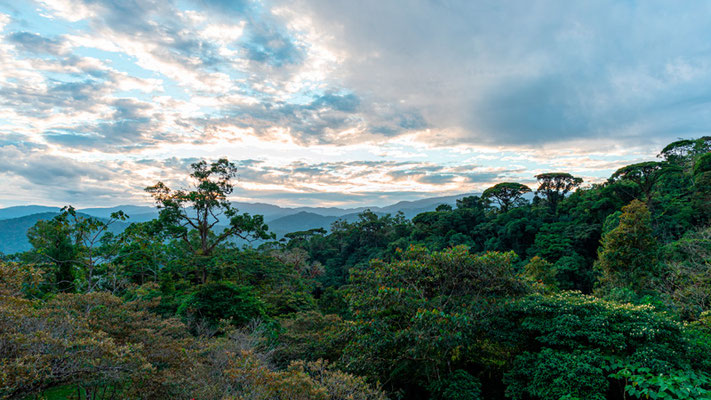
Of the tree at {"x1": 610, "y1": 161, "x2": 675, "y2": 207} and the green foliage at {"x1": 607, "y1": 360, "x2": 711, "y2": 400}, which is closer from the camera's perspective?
the green foliage at {"x1": 607, "y1": 360, "x2": 711, "y2": 400}

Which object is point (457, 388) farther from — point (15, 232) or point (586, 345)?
point (15, 232)

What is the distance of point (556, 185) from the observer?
3359cm

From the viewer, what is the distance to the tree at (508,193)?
116 feet

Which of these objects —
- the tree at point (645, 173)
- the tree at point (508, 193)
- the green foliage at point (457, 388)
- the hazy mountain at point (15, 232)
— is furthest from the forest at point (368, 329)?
the hazy mountain at point (15, 232)

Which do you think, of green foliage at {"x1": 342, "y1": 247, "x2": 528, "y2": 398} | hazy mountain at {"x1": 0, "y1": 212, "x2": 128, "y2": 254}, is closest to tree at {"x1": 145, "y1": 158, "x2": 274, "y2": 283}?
green foliage at {"x1": 342, "y1": 247, "x2": 528, "y2": 398}

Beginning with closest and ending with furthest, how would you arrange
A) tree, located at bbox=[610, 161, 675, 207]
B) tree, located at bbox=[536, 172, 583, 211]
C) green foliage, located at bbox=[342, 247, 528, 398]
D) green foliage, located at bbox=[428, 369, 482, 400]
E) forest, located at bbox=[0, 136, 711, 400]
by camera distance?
forest, located at bbox=[0, 136, 711, 400], green foliage, located at bbox=[428, 369, 482, 400], green foliage, located at bbox=[342, 247, 528, 398], tree, located at bbox=[610, 161, 675, 207], tree, located at bbox=[536, 172, 583, 211]

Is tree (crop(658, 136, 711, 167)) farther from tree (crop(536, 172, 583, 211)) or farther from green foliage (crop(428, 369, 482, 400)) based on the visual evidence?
green foliage (crop(428, 369, 482, 400))

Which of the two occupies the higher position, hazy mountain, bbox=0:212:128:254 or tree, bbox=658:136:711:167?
tree, bbox=658:136:711:167

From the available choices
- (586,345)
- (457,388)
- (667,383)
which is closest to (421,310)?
(457,388)

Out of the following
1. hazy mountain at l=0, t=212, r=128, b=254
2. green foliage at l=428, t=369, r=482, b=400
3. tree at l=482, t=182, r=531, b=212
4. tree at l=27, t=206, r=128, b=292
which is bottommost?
hazy mountain at l=0, t=212, r=128, b=254

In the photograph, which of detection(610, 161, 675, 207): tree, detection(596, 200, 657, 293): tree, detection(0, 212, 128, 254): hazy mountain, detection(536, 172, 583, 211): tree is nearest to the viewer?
detection(596, 200, 657, 293): tree

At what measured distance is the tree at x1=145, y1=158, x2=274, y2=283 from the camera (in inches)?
632

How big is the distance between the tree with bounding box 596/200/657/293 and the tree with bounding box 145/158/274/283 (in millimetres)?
17683

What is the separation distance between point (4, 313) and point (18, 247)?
535 feet
